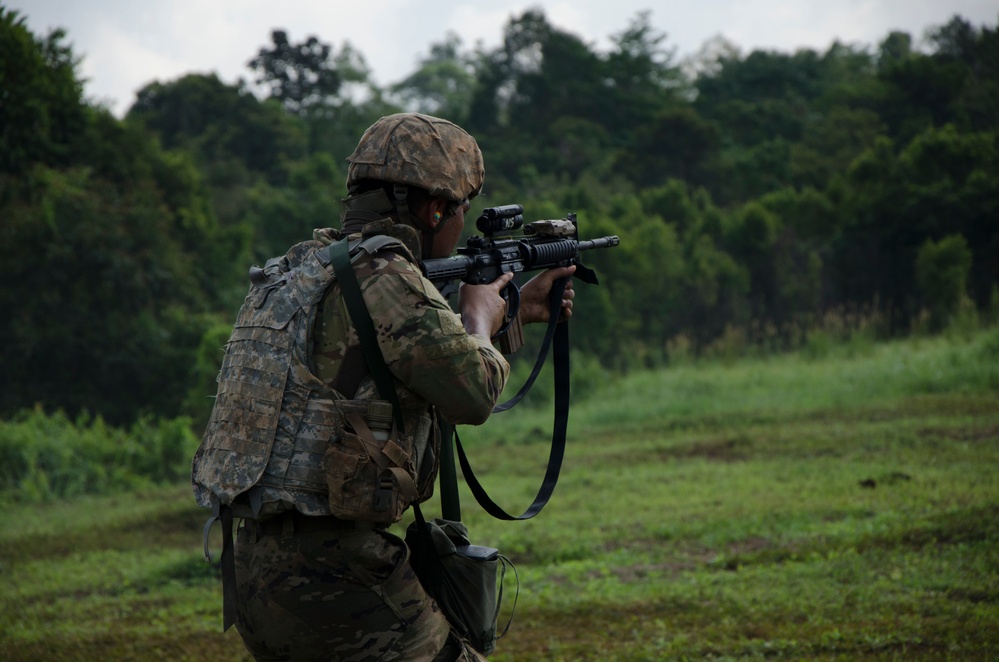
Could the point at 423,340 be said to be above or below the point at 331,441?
above

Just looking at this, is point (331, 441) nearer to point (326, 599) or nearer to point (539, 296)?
point (326, 599)

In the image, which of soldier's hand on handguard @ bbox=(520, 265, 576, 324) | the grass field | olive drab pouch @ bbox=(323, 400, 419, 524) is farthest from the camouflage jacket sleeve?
the grass field

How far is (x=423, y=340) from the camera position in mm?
2230

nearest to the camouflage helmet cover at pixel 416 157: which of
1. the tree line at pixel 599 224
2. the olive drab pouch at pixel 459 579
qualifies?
the olive drab pouch at pixel 459 579

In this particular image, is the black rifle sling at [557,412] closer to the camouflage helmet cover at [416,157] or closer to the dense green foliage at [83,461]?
the camouflage helmet cover at [416,157]

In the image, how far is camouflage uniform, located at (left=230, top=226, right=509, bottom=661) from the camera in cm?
225

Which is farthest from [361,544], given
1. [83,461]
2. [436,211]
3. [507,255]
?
[83,461]

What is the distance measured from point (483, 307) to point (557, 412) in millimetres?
684

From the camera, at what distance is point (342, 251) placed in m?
2.30

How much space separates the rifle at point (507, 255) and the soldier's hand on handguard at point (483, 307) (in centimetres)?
4

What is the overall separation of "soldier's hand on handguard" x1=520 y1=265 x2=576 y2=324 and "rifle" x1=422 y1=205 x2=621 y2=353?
4 cm

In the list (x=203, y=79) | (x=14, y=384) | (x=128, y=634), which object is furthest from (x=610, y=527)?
(x=203, y=79)

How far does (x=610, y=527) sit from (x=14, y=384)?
42.8ft

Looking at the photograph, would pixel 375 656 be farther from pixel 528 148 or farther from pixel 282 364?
pixel 528 148
